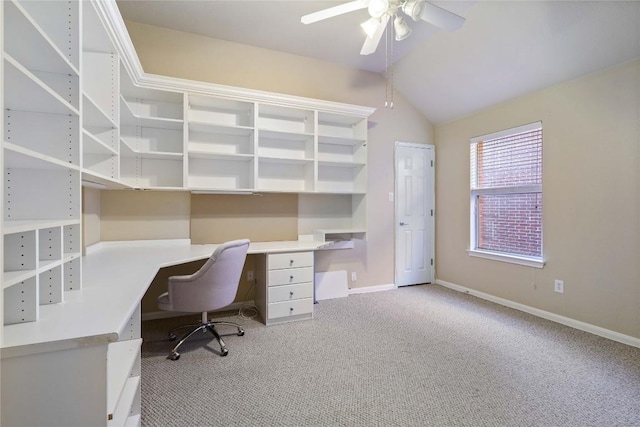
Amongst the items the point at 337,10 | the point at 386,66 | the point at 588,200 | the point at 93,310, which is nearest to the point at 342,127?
the point at 386,66

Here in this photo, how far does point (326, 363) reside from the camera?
85.2 inches

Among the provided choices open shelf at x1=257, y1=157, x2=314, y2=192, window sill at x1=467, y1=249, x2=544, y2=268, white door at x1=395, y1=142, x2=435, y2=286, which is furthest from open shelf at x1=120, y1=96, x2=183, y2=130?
window sill at x1=467, y1=249, x2=544, y2=268

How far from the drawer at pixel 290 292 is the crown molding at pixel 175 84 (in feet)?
6.29

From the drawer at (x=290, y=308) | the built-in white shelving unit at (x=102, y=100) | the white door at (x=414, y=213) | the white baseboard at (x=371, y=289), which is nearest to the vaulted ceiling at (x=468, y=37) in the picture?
the white door at (x=414, y=213)

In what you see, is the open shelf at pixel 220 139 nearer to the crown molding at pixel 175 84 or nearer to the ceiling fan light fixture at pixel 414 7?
the crown molding at pixel 175 84

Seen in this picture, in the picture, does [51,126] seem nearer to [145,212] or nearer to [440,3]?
[145,212]

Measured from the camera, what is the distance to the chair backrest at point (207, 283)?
7.16 feet

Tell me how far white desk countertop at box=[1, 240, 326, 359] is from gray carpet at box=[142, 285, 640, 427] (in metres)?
0.76

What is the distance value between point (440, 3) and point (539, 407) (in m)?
3.17

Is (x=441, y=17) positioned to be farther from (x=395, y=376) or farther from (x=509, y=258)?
(x=509, y=258)

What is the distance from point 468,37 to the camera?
2969mm

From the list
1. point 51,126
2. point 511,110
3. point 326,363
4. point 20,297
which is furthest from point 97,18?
point 511,110

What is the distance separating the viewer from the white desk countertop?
858 mm

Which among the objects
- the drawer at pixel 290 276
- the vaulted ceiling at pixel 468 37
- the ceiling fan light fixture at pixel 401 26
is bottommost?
the drawer at pixel 290 276
